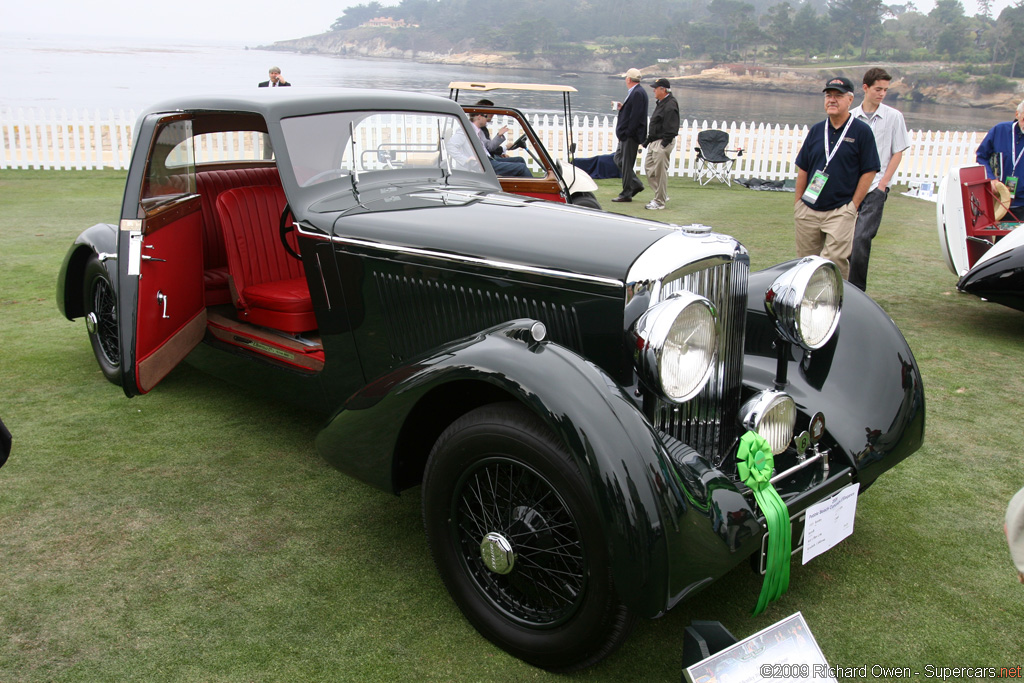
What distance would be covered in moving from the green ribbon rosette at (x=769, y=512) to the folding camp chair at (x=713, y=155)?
41.3 ft

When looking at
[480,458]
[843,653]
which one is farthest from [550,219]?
[843,653]

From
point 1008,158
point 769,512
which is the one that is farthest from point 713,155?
point 769,512

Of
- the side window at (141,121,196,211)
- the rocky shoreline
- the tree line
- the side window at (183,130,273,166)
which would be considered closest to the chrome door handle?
the side window at (141,121,196,211)

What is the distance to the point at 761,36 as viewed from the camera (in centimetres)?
5512

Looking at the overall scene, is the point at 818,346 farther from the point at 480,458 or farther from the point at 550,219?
the point at 480,458

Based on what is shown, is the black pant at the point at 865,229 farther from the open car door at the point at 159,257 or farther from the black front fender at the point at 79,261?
the black front fender at the point at 79,261

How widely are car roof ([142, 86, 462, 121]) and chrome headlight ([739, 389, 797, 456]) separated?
7.51 feet

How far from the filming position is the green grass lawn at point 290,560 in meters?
2.24

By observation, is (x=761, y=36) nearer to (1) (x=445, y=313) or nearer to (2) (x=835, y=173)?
(2) (x=835, y=173)

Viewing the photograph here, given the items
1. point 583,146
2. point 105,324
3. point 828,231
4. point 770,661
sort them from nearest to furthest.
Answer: point 770,661 → point 105,324 → point 828,231 → point 583,146

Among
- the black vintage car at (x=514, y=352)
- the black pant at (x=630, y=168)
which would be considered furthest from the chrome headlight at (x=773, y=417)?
the black pant at (x=630, y=168)

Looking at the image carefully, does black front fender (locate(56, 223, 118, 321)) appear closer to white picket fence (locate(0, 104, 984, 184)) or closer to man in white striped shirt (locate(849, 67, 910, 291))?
man in white striped shirt (locate(849, 67, 910, 291))

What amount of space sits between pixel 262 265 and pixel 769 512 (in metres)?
2.92

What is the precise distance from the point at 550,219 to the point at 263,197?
194 cm
